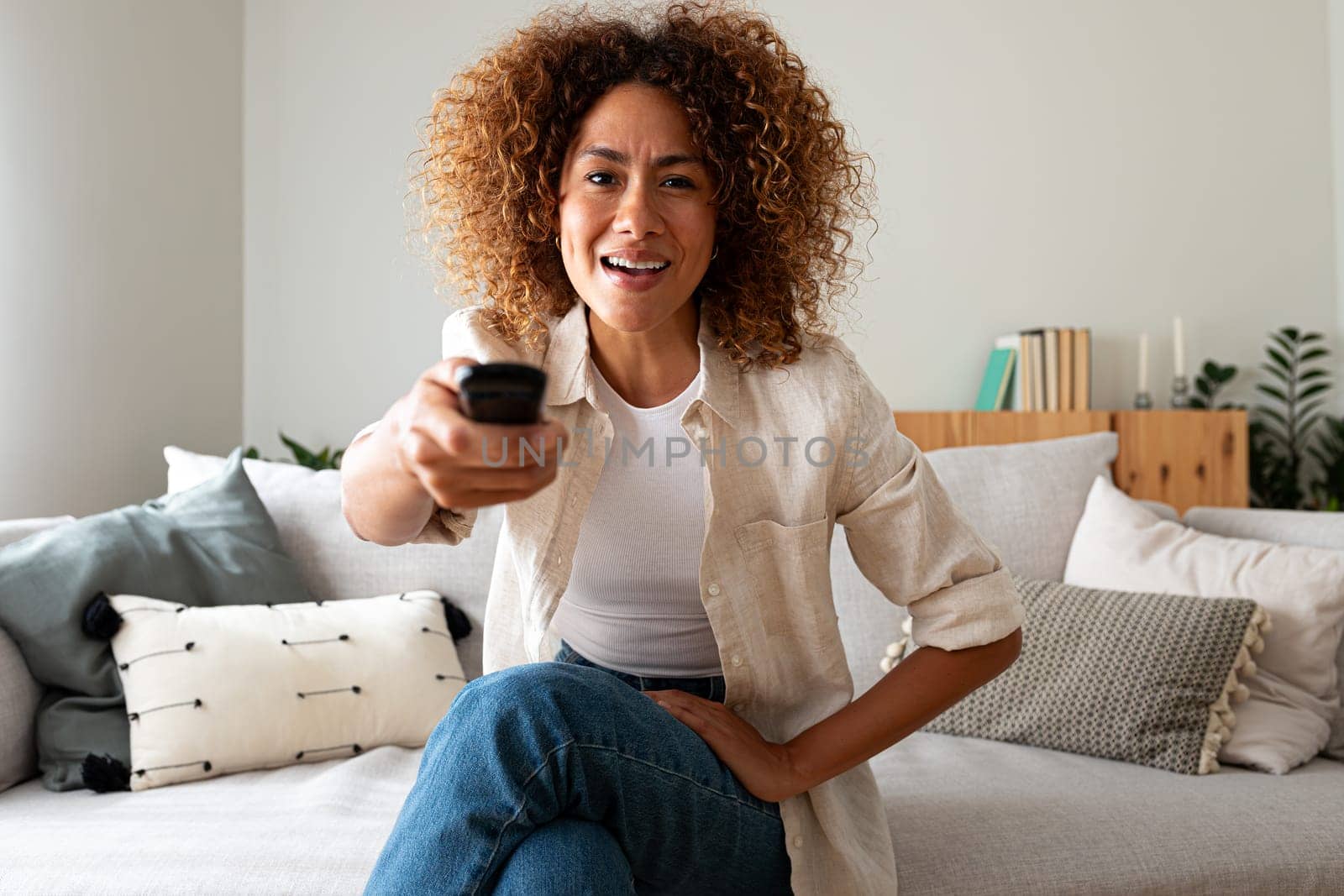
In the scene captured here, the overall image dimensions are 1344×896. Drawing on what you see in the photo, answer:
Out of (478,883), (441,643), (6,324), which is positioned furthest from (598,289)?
(6,324)

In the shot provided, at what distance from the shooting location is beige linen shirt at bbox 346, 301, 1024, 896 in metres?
1.16

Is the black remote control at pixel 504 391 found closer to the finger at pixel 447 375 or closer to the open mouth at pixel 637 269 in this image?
the finger at pixel 447 375

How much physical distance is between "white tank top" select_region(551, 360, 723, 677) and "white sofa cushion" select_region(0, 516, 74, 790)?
35.3 inches

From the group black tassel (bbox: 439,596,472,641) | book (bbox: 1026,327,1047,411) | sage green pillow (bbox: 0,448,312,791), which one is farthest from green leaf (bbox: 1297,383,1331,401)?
sage green pillow (bbox: 0,448,312,791)

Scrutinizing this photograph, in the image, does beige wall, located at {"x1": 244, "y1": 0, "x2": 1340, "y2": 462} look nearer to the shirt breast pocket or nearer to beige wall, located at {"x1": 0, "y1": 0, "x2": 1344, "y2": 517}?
beige wall, located at {"x1": 0, "y1": 0, "x2": 1344, "y2": 517}

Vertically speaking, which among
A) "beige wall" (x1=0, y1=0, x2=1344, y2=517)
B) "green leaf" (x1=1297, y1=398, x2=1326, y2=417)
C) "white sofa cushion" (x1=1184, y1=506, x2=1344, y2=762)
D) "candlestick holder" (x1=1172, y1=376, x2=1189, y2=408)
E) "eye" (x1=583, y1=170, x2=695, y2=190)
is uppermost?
"beige wall" (x1=0, y1=0, x2=1344, y2=517)

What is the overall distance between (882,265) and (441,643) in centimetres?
227

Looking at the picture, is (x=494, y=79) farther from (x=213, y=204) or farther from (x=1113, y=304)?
(x=1113, y=304)

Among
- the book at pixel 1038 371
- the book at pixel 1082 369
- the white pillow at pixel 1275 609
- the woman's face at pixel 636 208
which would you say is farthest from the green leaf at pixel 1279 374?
the woman's face at pixel 636 208

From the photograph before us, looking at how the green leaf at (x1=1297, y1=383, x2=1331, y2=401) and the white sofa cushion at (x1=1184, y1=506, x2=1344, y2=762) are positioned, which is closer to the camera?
the white sofa cushion at (x1=1184, y1=506, x2=1344, y2=762)

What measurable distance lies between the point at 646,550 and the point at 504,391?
0.58m

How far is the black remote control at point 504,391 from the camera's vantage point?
65 centimetres

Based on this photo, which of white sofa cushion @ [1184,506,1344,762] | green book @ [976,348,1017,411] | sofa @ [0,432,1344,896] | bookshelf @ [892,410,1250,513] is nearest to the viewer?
sofa @ [0,432,1344,896]

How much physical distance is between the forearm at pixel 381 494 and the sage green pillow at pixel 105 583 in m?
0.85
